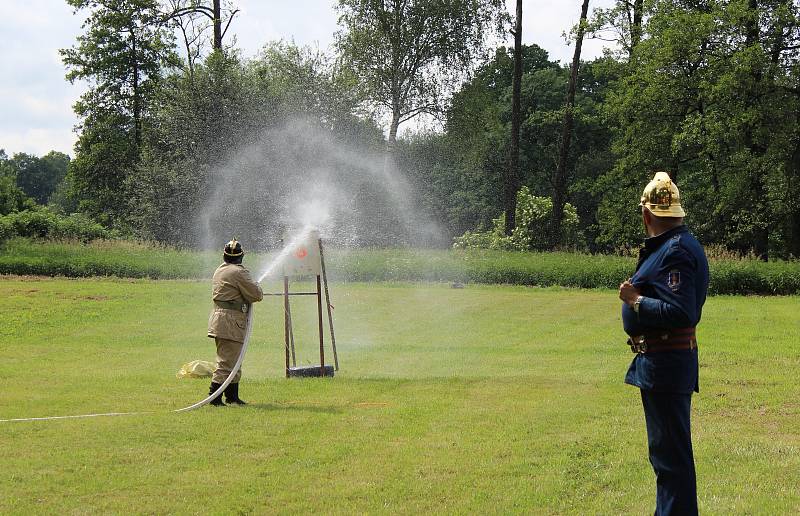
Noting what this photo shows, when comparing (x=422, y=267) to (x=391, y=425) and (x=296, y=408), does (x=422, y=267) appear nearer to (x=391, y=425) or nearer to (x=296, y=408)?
(x=296, y=408)

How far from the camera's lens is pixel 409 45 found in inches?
1946

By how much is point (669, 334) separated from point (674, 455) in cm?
74

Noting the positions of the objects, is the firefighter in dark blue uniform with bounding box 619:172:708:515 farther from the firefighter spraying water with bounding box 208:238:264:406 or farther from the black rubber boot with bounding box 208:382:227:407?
the black rubber boot with bounding box 208:382:227:407

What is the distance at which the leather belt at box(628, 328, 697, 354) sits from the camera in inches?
223

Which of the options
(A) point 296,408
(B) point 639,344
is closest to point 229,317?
(A) point 296,408

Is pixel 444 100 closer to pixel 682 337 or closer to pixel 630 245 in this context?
pixel 630 245

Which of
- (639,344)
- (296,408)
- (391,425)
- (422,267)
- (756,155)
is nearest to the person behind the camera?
(639,344)

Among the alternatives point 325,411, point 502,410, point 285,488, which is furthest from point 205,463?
point 502,410

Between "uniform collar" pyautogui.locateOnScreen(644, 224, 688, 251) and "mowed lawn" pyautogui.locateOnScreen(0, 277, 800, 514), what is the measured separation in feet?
7.49

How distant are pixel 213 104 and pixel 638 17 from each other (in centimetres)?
2173

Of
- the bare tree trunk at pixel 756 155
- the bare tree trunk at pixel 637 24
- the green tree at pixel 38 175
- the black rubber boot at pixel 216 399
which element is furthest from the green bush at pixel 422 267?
the green tree at pixel 38 175

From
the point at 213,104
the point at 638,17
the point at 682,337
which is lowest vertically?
the point at 682,337

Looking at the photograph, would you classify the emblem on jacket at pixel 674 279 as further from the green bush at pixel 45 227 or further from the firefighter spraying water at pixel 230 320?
the green bush at pixel 45 227

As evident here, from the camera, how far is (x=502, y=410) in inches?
439
